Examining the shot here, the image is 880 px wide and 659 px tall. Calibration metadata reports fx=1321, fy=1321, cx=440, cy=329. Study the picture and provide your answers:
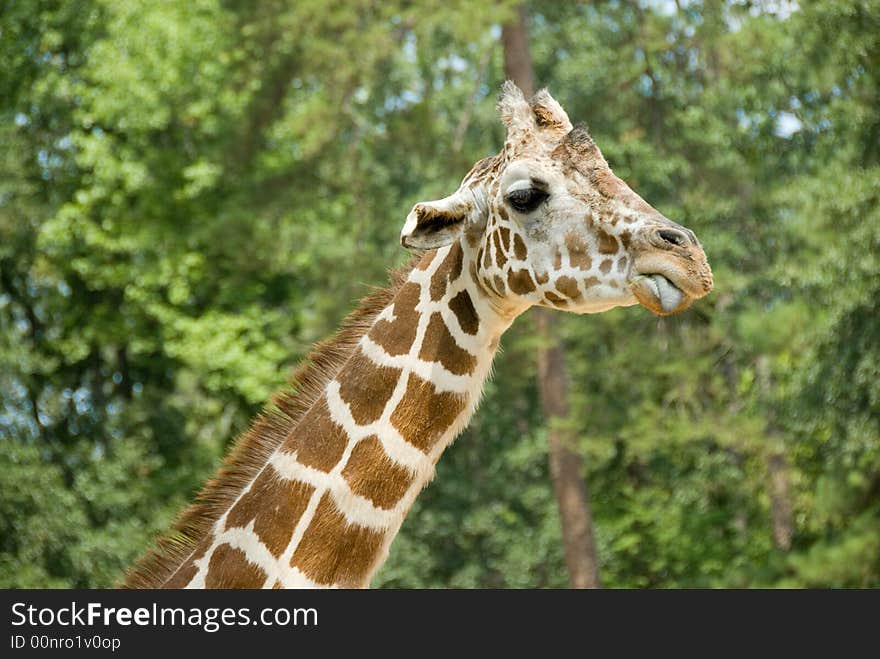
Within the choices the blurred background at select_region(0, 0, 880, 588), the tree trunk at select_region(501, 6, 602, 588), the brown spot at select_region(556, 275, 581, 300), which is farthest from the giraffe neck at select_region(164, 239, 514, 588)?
the tree trunk at select_region(501, 6, 602, 588)

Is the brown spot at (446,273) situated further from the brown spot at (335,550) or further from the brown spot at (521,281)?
the brown spot at (335,550)

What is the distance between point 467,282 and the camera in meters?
5.08

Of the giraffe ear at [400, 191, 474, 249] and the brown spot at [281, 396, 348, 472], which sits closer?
the giraffe ear at [400, 191, 474, 249]

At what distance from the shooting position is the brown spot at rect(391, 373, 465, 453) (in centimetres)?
489

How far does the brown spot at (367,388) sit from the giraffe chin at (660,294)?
97 cm

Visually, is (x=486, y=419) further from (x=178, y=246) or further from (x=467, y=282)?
(x=467, y=282)

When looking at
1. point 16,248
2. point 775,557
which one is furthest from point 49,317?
point 775,557

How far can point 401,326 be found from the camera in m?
5.06

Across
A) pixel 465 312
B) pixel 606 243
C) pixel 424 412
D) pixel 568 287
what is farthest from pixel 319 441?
pixel 606 243

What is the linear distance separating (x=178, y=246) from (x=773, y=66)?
38.8ft

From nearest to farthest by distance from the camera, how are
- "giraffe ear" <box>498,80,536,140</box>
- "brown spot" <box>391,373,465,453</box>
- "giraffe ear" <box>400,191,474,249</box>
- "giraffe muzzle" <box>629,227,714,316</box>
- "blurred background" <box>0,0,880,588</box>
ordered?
"giraffe muzzle" <box>629,227,714,316</box>
"giraffe ear" <box>400,191,474,249</box>
"brown spot" <box>391,373,465,453</box>
"giraffe ear" <box>498,80,536,140</box>
"blurred background" <box>0,0,880,588</box>

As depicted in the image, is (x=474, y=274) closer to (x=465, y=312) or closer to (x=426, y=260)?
(x=465, y=312)

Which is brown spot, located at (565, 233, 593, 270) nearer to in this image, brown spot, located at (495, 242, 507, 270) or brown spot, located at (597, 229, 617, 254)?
brown spot, located at (597, 229, 617, 254)

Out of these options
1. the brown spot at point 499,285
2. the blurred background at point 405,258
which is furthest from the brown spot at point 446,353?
the blurred background at point 405,258
